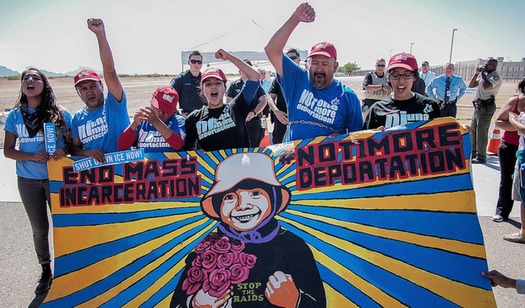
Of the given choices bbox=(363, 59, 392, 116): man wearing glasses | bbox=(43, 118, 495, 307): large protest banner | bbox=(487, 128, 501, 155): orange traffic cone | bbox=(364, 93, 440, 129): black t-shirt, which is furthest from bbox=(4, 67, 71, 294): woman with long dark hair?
bbox=(487, 128, 501, 155): orange traffic cone

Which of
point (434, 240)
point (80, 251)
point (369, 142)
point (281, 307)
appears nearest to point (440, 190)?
point (434, 240)

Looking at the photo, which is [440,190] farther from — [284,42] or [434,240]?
[284,42]

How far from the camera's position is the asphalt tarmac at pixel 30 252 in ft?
10.9

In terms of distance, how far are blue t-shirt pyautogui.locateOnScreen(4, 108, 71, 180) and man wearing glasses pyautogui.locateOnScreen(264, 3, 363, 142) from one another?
2.22 m

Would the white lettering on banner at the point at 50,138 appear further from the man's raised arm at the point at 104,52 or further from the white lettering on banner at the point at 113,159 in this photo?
the man's raised arm at the point at 104,52

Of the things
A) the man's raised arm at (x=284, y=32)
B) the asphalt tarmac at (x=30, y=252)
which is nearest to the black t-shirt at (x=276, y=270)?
the man's raised arm at (x=284, y=32)

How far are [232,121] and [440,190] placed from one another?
1826mm

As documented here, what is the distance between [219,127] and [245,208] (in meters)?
0.86

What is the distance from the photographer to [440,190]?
2646mm

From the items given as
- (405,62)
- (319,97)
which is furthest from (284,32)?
(405,62)

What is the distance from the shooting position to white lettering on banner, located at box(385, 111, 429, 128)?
9.89 feet

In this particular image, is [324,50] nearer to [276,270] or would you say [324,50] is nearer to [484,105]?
[276,270]

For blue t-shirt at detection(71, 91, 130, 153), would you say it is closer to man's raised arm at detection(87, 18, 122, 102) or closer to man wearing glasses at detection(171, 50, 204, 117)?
man's raised arm at detection(87, 18, 122, 102)

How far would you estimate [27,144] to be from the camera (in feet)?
10.9
